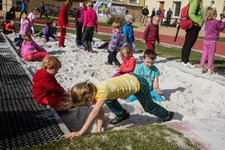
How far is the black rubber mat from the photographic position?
3707 mm

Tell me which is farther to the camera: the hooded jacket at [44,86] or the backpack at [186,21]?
the backpack at [186,21]

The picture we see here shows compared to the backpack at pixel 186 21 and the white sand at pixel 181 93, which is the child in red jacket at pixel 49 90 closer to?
the white sand at pixel 181 93

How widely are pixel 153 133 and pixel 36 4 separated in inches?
1498

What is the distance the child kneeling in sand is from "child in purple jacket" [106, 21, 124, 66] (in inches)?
166

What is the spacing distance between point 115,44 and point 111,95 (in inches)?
197

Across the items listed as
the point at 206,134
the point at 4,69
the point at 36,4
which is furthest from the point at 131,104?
the point at 36,4

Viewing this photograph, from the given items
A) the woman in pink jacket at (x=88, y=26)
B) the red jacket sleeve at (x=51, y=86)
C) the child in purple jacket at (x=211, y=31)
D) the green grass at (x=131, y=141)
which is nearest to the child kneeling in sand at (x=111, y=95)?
the green grass at (x=131, y=141)

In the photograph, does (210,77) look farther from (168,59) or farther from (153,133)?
(153,133)

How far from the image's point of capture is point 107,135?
3.81 metres

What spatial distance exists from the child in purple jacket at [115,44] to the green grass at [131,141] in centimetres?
507

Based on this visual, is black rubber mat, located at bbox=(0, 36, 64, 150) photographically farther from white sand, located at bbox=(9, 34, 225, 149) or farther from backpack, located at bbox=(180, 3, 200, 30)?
backpack, located at bbox=(180, 3, 200, 30)

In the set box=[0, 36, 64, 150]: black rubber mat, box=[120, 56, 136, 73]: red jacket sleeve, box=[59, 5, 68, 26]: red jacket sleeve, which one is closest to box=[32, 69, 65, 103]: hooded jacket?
box=[0, 36, 64, 150]: black rubber mat

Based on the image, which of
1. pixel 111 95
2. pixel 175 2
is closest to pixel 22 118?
pixel 111 95

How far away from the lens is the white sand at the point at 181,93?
437 centimetres
